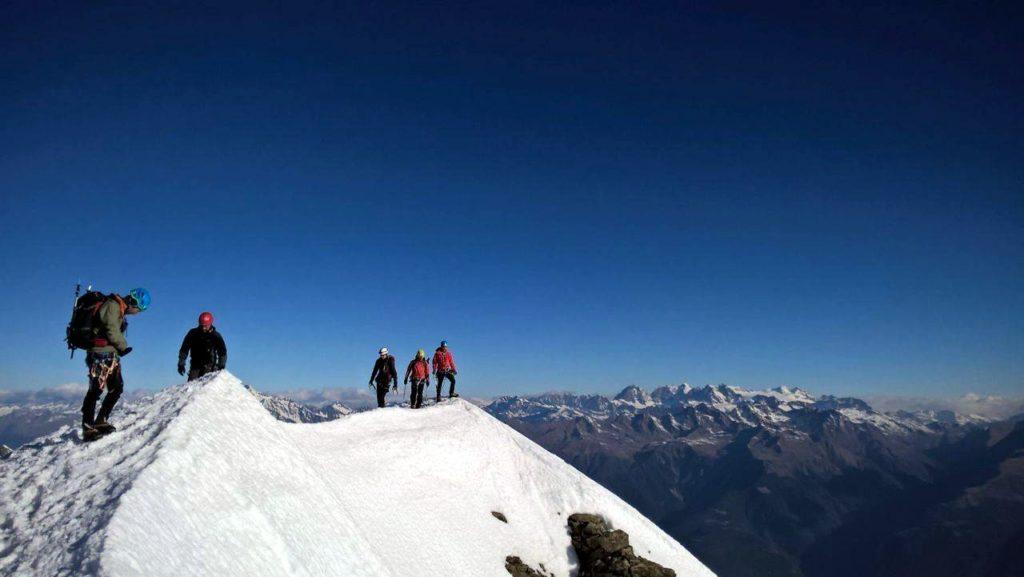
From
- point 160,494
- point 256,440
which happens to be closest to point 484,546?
point 256,440

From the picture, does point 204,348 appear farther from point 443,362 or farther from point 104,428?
point 443,362

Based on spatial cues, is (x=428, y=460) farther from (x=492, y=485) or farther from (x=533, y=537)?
(x=533, y=537)

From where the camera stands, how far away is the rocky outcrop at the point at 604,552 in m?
21.5

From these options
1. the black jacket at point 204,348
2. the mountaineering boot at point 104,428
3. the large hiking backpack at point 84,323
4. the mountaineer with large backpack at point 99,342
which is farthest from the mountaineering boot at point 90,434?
the black jacket at point 204,348

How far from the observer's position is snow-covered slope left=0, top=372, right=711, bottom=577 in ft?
22.2

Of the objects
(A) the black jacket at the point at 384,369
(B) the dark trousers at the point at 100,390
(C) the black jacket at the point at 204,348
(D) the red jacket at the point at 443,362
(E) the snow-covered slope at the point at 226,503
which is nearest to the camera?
(E) the snow-covered slope at the point at 226,503

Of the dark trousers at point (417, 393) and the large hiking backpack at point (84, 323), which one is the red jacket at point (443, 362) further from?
the large hiking backpack at point (84, 323)

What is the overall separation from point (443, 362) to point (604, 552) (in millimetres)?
13835

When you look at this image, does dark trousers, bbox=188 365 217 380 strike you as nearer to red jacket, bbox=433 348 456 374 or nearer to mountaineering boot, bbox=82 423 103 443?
mountaineering boot, bbox=82 423 103 443

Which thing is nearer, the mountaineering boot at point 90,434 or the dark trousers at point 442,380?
the mountaineering boot at point 90,434

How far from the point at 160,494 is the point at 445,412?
2029 centimetres

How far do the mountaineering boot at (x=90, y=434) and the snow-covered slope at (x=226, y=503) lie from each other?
196mm

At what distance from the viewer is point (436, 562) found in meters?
15.1

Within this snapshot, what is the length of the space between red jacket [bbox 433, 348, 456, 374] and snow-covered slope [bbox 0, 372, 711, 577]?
9.90m
